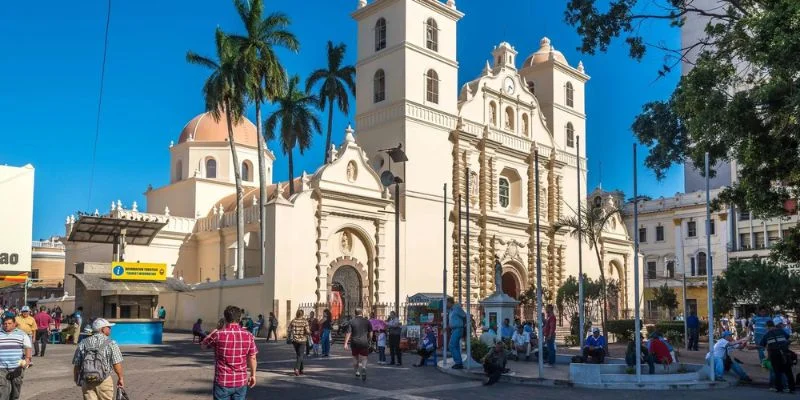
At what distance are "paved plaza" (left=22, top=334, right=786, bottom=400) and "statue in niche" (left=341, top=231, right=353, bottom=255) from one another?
483 inches

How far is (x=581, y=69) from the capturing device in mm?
49125

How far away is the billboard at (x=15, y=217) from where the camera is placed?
54.4ft

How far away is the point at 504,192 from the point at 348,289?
12.7m

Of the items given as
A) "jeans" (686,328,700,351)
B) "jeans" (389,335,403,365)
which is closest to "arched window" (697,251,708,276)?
"jeans" (686,328,700,351)

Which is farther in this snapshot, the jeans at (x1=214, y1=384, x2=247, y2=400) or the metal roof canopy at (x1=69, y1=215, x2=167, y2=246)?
the metal roof canopy at (x1=69, y1=215, x2=167, y2=246)

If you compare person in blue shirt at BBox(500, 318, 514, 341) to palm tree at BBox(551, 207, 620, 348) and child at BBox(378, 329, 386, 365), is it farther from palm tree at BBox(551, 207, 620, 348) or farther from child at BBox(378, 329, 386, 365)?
palm tree at BBox(551, 207, 620, 348)

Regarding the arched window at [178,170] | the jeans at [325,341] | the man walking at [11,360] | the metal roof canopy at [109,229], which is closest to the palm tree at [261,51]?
the metal roof canopy at [109,229]

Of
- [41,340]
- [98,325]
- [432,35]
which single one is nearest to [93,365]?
[98,325]

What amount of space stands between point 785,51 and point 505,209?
2962 cm

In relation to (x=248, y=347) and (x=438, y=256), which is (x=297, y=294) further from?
(x=248, y=347)

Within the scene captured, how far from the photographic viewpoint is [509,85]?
4347 centimetres

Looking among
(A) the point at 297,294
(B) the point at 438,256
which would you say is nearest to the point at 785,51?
(A) the point at 297,294

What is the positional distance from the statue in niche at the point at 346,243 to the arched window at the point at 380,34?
403 inches

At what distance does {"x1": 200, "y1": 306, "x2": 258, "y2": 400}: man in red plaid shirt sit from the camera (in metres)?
8.62
